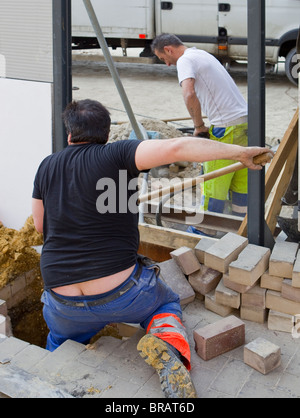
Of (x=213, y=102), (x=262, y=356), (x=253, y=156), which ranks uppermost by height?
(x=213, y=102)

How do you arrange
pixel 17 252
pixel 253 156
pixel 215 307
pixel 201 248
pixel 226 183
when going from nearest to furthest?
1. pixel 253 156
2. pixel 215 307
3. pixel 201 248
4. pixel 17 252
5. pixel 226 183

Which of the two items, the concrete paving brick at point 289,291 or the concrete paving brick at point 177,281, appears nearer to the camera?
the concrete paving brick at point 289,291

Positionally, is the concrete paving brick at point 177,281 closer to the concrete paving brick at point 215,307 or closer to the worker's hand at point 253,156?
the concrete paving brick at point 215,307

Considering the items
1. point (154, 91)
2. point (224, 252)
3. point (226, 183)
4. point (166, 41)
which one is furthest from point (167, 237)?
point (154, 91)

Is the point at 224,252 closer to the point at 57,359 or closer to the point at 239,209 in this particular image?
the point at 57,359

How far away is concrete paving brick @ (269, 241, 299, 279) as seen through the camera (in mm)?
3594

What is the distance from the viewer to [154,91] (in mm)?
12594

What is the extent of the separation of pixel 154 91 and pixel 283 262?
9531 mm

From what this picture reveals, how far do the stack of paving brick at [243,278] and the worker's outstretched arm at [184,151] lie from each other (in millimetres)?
932

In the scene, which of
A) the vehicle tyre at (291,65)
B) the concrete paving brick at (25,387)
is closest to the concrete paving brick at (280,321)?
the concrete paving brick at (25,387)

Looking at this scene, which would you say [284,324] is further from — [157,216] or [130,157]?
[157,216]

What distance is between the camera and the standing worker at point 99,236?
309 cm

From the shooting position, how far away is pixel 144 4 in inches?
470
